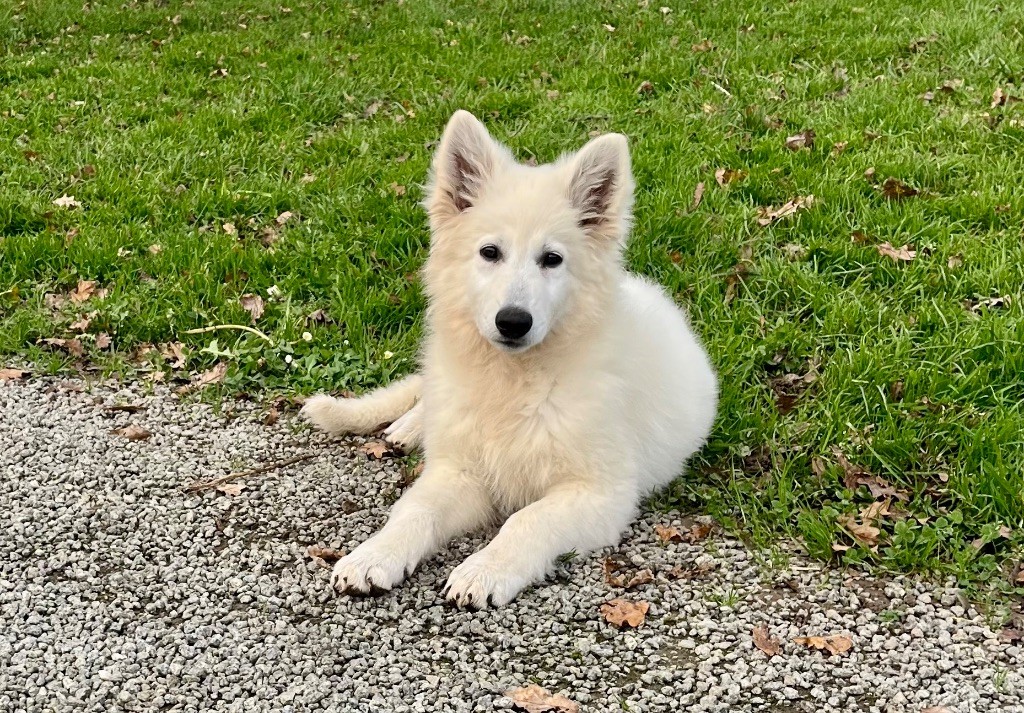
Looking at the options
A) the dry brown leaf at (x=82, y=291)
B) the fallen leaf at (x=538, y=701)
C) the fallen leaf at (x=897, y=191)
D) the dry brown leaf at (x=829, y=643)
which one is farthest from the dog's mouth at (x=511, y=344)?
the fallen leaf at (x=897, y=191)

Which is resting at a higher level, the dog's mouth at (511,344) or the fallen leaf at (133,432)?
the dog's mouth at (511,344)

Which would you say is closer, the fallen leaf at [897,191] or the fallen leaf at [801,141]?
the fallen leaf at [897,191]

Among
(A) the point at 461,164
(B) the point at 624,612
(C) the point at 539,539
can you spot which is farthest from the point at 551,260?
(B) the point at 624,612

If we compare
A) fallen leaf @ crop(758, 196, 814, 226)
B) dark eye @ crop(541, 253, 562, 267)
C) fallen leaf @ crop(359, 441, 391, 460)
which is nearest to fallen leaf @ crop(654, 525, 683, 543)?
dark eye @ crop(541, 253, 562, 267)

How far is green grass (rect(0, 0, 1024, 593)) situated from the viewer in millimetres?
3783

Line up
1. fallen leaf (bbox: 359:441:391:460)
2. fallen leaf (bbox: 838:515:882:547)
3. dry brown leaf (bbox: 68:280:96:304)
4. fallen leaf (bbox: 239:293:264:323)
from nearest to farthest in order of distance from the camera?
fallen leaf (bbox: 838:515:882:547), fallen leaf (bbox: 359:441:391:460), fallen leaf (bbox: 239:293:264:323), dry brown leaf (bbox: 68:280:96:304)

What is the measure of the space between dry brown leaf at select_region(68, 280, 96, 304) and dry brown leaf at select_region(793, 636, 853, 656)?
14.4 ft

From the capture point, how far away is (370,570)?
3.05 metres

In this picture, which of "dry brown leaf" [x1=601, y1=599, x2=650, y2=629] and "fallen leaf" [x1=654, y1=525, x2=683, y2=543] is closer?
"dry brown leaf" [x1=601, y1=599, x2=650, y2=629]

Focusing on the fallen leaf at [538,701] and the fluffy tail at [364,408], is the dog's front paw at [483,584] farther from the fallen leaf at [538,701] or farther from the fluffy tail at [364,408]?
the fluffy tail at [364,408]

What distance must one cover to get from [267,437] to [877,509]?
2688 millimetres

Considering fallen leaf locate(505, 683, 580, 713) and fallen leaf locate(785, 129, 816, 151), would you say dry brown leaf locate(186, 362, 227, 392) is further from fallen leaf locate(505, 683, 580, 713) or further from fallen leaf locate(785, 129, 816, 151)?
fallen leaf locate(785, 129, 816, 151)

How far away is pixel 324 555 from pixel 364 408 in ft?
3.36

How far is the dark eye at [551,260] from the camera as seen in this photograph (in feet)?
10.8
